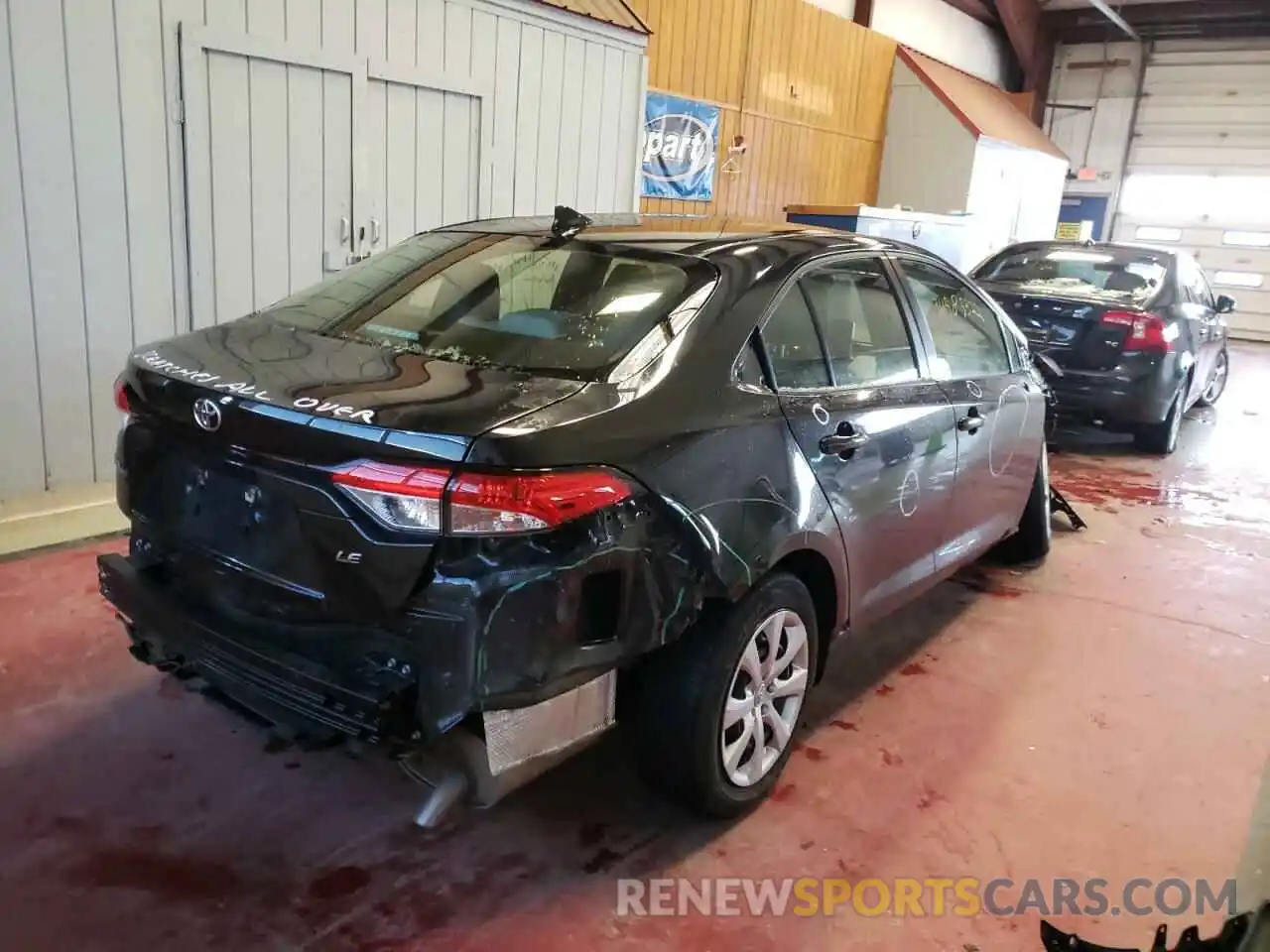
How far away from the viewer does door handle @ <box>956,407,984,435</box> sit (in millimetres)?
3301

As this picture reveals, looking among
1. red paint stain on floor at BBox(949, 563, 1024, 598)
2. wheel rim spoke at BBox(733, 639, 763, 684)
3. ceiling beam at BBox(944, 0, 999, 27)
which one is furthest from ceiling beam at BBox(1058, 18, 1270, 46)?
wheel rim spoke at BBox(733, 639, 763, 684)

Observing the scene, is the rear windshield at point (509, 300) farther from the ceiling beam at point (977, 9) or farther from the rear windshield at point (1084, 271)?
the ceiling beam at point (977, 9)

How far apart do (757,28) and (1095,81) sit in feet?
27.2

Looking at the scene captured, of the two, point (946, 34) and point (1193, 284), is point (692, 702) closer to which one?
point (1193, 284)

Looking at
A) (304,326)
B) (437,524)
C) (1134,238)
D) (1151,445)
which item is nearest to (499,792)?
(437,524)

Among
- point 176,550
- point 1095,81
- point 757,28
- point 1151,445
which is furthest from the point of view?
point 1095,81

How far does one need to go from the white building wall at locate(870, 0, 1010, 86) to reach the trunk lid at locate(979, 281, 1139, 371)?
5.94 metres

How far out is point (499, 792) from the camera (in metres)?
2.03

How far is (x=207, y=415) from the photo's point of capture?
2.14 m

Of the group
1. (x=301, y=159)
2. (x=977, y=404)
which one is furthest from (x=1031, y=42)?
(x=977, y=404)

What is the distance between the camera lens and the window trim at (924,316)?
3193 mm

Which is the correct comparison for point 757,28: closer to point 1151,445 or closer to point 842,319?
point 1151,445

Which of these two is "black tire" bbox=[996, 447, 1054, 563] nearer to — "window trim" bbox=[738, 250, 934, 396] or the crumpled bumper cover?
"window trim" bbox=[738, 250, 934, 396]

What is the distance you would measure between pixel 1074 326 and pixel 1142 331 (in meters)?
0.41
